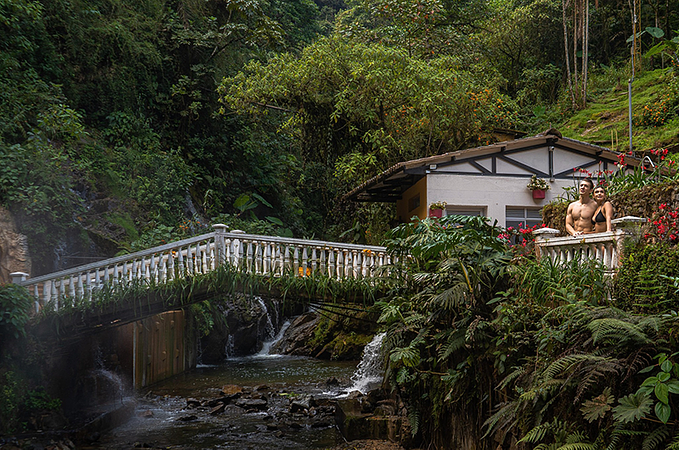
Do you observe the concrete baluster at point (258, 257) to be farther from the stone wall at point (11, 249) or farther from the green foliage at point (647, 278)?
the green foliage at point (647, 278)

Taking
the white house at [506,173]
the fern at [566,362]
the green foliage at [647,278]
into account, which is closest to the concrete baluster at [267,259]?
the white house at [506,173]

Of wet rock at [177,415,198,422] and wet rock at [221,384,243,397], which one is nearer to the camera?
wet rock at [177,415,198,422]

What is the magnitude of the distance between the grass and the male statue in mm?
13882

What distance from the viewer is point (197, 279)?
36.8 ft

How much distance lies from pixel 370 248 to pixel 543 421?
666 cm

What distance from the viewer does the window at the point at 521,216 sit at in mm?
15836

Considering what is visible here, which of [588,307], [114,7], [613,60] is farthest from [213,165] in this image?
[613,60]

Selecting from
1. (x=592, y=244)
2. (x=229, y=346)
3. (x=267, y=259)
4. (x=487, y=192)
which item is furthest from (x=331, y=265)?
(x=229, y=346)

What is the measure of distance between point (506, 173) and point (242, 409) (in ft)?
30.6

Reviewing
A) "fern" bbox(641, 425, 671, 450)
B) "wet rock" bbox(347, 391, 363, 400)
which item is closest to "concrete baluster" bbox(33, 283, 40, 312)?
"wet rock" bbox(347, 391, 363, 400)

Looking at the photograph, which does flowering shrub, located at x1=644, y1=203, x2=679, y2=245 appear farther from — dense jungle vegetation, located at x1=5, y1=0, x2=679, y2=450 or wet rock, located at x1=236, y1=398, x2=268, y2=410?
wet rock, located at x1=236, y1=398, x2=268, y2=410

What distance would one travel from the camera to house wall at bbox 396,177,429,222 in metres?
15.8

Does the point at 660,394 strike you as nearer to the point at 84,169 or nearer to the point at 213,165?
the point at 84,169

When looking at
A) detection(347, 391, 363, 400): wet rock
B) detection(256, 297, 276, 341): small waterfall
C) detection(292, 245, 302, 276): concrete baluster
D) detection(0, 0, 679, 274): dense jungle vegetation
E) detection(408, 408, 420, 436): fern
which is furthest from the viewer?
detection(256, 297, 276, 341): small waterfall
